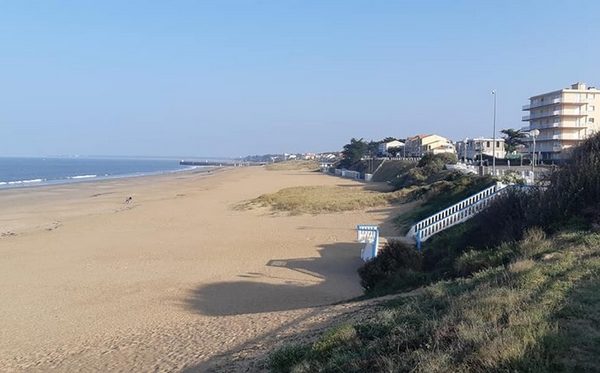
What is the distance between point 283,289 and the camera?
14.3 m

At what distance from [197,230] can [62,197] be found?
27950mm

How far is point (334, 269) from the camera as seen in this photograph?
54.8ft

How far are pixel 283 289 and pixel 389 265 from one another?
304 cm

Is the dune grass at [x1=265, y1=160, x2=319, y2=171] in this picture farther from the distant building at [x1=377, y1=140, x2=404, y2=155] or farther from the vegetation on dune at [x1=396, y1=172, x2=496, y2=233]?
the vegetation on dune at [x1=396, y1=172, x2=496, y2=233]

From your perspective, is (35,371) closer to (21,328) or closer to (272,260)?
(21,328)

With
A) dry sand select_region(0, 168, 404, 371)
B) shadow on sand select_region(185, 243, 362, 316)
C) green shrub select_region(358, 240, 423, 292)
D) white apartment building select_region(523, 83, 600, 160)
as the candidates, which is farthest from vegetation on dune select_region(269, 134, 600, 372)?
white apartment building select_region(523, 83, 600, 160)

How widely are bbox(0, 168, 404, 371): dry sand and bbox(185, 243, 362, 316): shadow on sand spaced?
33mm

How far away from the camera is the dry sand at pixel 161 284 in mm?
9297

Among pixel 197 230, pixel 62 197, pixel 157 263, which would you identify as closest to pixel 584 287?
pixel 157 263

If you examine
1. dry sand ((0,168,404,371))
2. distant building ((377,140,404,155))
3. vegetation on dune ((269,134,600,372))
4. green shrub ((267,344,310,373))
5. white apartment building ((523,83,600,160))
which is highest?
white apartment building ((523,83,600,160))

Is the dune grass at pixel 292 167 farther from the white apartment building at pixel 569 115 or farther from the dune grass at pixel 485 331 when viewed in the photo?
the dune grass at pixel 485 331

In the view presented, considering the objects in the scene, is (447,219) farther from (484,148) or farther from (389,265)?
(484,148)

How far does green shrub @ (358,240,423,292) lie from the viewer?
1238 cm

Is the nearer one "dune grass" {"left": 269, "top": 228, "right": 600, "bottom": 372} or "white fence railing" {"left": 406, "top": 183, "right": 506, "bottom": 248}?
"dune grass" {"left": 269, "top": 228, "right": 600, "bottom": 372}
